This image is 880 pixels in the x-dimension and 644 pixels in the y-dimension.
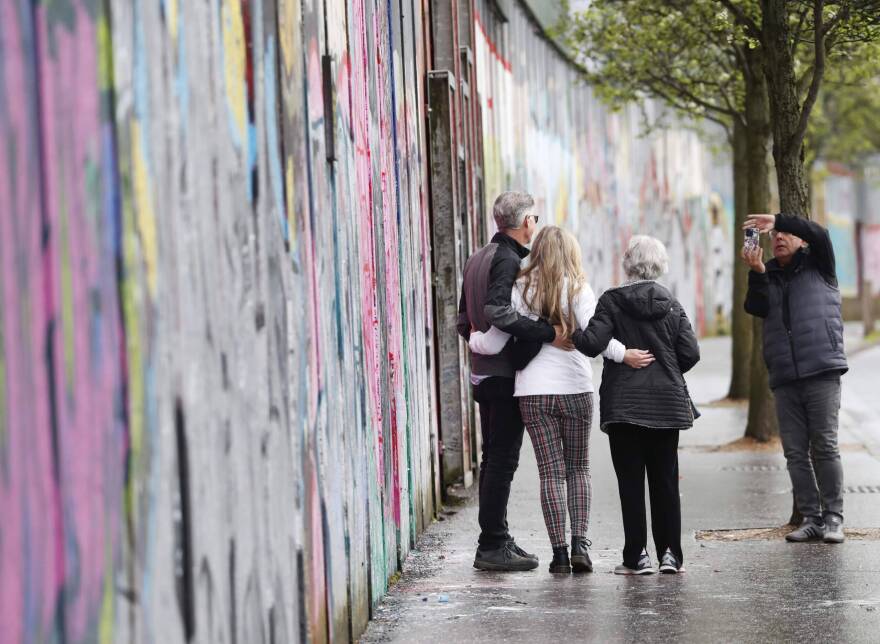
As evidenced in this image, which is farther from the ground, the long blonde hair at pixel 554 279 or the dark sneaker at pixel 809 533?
the long blonde hair at pixel 554 279

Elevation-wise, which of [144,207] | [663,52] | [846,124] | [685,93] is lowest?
[144,207]

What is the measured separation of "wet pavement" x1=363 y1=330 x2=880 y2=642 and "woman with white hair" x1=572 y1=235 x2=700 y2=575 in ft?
0.90

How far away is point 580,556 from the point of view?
7.39 metres

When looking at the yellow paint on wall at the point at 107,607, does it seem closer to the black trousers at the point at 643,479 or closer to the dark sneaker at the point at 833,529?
the black trousers at the point at 643,479

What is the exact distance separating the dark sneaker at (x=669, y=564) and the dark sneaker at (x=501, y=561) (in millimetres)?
617

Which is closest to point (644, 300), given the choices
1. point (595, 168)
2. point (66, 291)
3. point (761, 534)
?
point (761, 534)

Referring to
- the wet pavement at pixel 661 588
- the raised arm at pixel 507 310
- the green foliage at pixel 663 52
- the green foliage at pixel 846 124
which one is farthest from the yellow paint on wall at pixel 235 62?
the green foliage at pixel 846 124

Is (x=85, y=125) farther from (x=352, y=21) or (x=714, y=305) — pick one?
(x=714, y=305)

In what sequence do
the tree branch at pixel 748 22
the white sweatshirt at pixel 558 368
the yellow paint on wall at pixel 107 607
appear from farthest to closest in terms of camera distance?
the tree branch at pixel 748 22
the white sweatshirt at pixel 558 368
the yellow paint on wall at pixel 107 607

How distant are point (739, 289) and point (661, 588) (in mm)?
9705

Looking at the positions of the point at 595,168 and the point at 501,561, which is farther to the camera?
the point at 595,168

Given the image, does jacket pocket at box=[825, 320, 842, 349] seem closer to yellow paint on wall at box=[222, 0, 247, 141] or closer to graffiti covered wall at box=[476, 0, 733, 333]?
yellow paint on wall at box=[222, 0, 247, 141]

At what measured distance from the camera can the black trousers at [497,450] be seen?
7.38 m

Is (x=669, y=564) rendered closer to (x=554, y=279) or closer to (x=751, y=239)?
(x=554, y=279)
